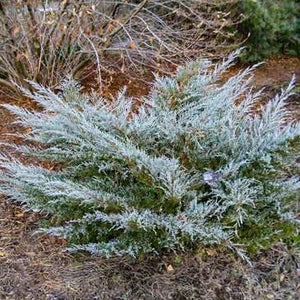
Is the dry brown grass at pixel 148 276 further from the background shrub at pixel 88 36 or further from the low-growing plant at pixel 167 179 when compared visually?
the background shrub at pixel 88 36

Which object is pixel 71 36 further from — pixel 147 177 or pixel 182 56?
pixel 147 177

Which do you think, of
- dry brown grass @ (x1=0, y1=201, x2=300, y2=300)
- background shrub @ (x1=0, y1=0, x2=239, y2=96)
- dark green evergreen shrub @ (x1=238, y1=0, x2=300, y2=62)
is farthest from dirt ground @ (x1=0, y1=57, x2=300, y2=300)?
dark green evergreen shrub @ (x1=238, y1=0, x2=300, y2=62)

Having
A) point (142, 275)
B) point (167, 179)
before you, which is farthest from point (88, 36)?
point (142, 275)

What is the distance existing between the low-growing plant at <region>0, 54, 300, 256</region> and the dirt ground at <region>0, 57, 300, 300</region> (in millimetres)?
84

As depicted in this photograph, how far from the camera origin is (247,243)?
2.07 metres

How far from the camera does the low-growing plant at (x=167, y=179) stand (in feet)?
6.54

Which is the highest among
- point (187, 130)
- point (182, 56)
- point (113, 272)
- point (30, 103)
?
point (187, 130)

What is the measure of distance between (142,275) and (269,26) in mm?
3061

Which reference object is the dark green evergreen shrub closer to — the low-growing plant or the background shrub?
the background shrub

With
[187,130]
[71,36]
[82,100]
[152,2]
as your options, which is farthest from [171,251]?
[152,2]

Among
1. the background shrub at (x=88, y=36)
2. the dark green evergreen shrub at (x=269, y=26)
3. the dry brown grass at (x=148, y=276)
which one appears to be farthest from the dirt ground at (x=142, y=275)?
the dark green evergreen shrub at (x=269, y=26)

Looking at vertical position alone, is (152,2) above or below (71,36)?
above

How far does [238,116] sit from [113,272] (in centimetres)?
94

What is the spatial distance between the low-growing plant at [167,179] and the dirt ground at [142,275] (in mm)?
84
